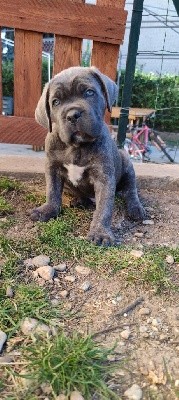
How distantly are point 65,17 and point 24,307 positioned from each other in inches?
107

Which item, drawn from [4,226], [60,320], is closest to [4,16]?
[4,226]

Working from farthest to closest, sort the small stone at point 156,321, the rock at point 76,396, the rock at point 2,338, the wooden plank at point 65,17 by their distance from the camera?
the wooden plank at point 65,17 → the small stone at point 156,321 → the rock at point 2,338 → the rock at point 76,396

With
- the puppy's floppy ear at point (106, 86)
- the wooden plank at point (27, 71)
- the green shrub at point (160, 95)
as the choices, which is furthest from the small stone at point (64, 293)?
the green shrub at point (160, 95)

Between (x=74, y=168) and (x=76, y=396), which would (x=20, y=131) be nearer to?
(x=74, y=168)

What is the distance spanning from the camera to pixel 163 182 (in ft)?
13.8

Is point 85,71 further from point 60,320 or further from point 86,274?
point 60,320

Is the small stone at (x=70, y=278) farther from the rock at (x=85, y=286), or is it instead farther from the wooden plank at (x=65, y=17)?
the wooden plank at (x=65, y=17)

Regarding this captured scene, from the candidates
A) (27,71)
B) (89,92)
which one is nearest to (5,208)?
(89,92)

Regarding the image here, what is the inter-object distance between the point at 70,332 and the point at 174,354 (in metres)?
0.47

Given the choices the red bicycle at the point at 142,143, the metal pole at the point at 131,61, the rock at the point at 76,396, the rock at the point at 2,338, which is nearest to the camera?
the rock at the point at 76,396

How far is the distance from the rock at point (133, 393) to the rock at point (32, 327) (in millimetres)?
451

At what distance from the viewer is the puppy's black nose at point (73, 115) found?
2.69m

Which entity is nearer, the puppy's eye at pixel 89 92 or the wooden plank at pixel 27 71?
the puppy's eye at pixel 89 92

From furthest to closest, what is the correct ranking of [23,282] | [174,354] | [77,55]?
1. [77,55]
2. [23,282]
3. [174,354]
